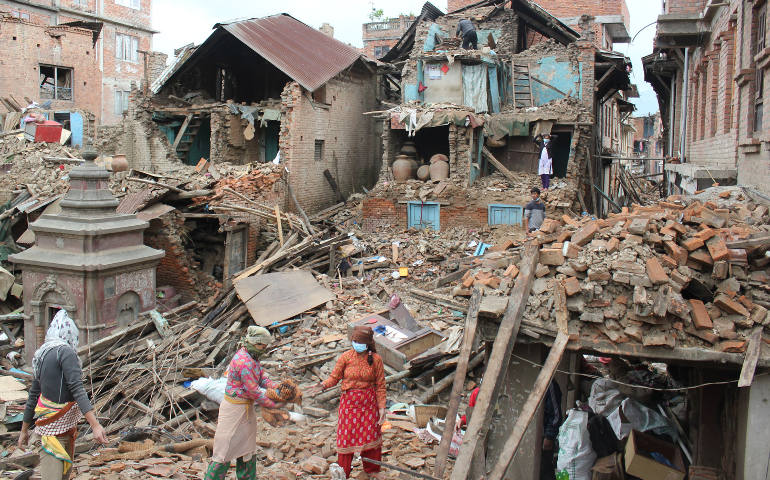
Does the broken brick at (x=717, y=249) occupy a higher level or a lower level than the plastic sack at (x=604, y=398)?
higher

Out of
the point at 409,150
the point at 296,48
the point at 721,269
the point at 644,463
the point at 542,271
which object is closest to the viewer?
the point at 721,269

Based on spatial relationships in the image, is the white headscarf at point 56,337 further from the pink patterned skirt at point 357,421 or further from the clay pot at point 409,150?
the clay pot at point 409,150

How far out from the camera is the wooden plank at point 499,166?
19.9 meters

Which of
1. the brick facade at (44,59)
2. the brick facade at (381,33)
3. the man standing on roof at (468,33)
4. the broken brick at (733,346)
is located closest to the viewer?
the broken brick at (733,346)

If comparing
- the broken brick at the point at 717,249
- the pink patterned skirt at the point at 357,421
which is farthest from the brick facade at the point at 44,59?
the broken brick at the point at 717,249

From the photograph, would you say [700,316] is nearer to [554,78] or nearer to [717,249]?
[717,249]

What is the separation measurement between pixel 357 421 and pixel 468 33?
19297mm

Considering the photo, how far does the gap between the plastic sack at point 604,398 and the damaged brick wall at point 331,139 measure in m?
13.7

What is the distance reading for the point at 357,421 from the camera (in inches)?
247

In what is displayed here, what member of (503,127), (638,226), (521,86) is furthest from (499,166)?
(638,226)

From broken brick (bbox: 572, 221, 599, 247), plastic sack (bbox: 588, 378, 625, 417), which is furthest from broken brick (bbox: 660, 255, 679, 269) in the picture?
plastic sack (bbox: 588, 378, 625, 417)

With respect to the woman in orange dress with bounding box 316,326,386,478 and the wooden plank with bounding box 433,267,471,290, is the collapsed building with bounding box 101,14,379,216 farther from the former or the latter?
the woman in orange dress with bounding box 316,326,386,478

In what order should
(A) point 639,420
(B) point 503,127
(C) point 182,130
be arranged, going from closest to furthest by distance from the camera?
1. (A) point 639,420
2. (B) point 503,127
3. (C) point 182,130

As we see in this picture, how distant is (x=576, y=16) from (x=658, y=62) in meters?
12.1
